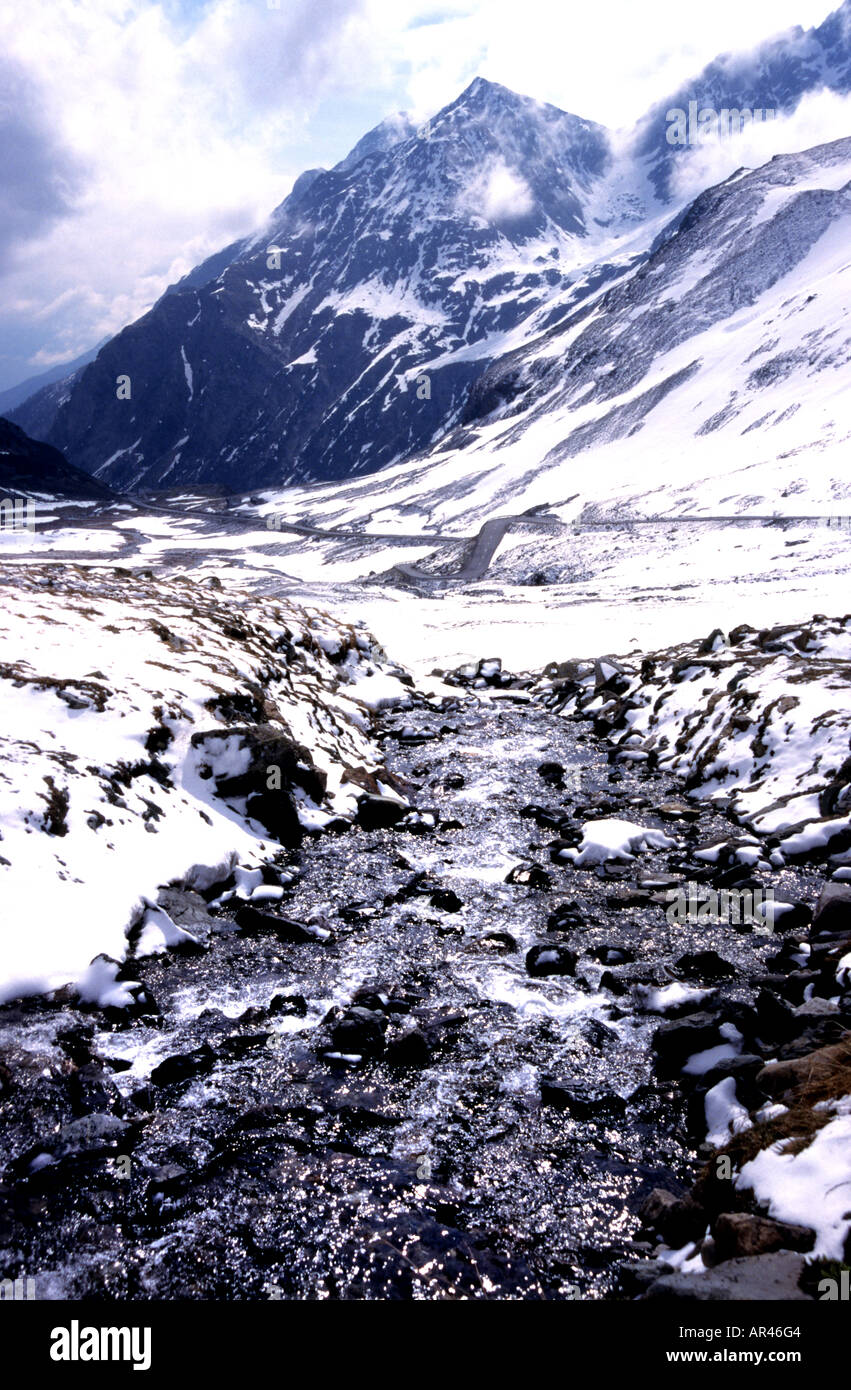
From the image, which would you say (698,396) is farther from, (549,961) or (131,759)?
(549,961)

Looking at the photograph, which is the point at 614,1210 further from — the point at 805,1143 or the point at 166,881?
the point at 166,881

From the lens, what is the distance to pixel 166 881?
15500 mm

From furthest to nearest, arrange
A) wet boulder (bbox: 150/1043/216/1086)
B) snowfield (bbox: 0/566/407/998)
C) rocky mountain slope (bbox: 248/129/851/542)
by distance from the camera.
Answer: rocky mountain slope (bbox: 248/129/851/542) → snowfield (bbox: 0/566/407/998) → wet boulder (bbox: 150/1043/216/1086)

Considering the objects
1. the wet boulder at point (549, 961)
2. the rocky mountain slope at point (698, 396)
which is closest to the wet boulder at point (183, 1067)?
the wet boulder at point (549, 961)

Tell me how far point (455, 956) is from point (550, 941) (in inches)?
72.5

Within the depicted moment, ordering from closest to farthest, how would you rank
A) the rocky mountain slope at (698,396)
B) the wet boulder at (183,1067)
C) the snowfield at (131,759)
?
the wet boulder at (183,1067)
the snowfield at (131,759)
the rocky mountain slope at (698,396)

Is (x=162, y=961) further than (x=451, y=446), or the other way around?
(x=451, y=446)

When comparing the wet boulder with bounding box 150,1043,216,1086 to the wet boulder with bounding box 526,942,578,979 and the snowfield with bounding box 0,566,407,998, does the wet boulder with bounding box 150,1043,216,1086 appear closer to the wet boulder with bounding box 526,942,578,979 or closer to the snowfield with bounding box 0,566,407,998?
the snowfield with bounding box 0,566,407,998

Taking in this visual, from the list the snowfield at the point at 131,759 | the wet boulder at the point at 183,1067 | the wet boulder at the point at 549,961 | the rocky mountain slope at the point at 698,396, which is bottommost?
the wet boulder at the point at 183,1067

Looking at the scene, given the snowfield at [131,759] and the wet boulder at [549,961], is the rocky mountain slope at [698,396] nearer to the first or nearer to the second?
the snowfield at [131,759]

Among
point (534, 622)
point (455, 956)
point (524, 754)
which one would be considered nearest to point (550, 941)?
point (455, 956)

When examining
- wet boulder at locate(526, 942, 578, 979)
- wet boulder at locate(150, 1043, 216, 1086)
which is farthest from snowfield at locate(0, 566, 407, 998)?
wet boulder at locate(526, 942, 578, 979)

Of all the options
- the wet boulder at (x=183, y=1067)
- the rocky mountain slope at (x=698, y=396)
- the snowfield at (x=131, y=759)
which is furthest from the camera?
the rocky mountain slope at (x=698, y=396)

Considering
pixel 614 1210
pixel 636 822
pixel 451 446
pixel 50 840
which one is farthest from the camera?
pixel 451 446
